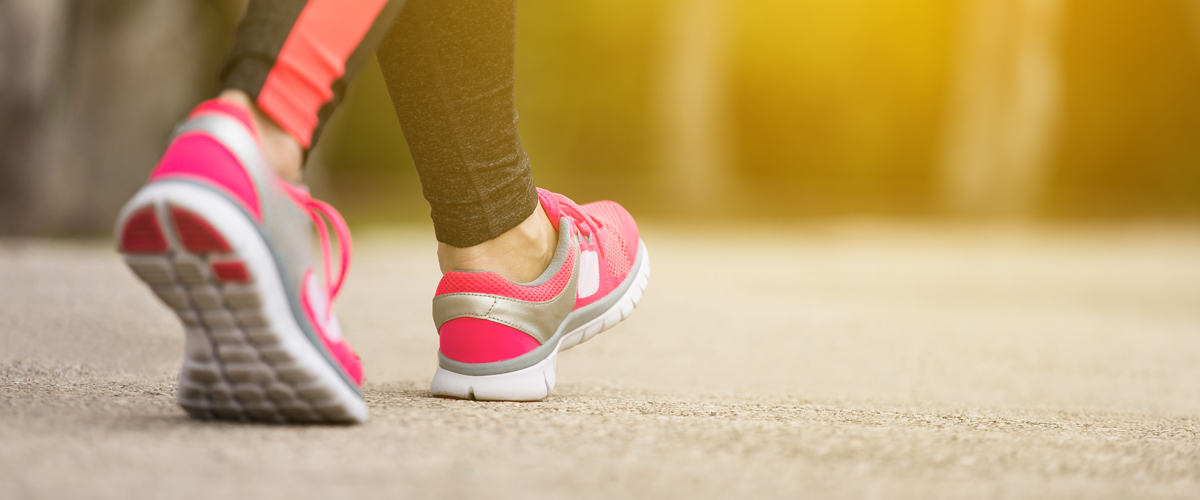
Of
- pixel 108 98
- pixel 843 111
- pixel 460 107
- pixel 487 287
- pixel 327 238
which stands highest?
pixel 460 107

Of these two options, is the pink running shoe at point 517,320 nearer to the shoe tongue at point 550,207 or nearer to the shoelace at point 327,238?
the shoe tongue at point 550,207

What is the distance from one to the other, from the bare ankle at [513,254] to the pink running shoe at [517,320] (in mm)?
14

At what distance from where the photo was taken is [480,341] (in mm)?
1184

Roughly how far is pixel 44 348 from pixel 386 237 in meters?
4.13

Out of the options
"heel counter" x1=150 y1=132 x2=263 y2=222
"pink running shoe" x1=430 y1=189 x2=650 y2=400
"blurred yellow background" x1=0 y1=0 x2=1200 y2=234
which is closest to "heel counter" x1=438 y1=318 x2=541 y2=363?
"pink running shoe" x1=430 y1=189 x2=650 y2=400

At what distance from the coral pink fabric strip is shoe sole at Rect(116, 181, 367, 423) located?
101 millimetres

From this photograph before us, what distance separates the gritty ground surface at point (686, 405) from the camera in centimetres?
78

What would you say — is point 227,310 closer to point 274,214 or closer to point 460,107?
point 274,214

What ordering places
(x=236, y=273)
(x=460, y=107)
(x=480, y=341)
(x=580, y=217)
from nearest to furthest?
(x=236, y=273) < (x=460, y=107) < (x=480, y=341) < (x=580, y=217)

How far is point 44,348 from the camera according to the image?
156 centimetres

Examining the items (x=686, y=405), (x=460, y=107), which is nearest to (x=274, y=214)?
(x=460, y=107)

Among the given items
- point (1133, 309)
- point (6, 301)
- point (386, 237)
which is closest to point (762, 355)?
point (6, 301)

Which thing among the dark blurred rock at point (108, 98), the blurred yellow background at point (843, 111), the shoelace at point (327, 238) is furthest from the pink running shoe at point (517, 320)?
the blurred yellow background at point (843, 111)

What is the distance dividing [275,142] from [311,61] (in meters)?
0.08
